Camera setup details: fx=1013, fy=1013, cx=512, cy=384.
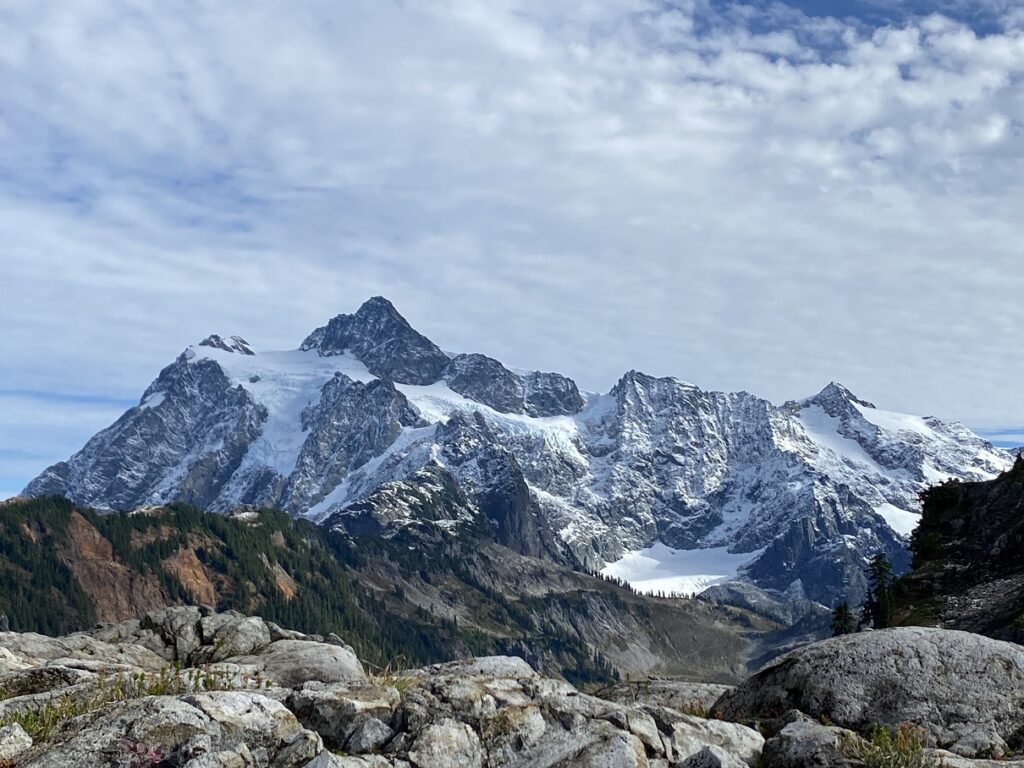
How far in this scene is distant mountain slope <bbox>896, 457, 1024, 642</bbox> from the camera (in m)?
48.4

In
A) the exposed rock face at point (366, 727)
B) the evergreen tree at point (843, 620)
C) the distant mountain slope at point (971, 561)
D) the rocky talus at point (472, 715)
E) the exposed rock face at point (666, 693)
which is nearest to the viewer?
the exposed rock face at point (366, 727)

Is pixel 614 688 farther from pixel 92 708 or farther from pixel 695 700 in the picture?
pixel 92 708

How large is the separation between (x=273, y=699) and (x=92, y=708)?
2.77 m

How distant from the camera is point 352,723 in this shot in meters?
16.1

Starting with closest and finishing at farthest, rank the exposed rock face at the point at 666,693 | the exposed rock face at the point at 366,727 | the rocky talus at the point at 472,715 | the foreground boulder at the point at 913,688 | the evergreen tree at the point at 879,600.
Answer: the exposed rock face at the point at 366,727 → the rocky talus at the point at 472,715 → the foreground boulder at the point at 913,688 → the exposed rock face at the point at 666,693 → the evergreen tree at the point at 879,600

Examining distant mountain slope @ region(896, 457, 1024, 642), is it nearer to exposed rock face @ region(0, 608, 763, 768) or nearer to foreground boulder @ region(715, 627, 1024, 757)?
foreground boulder @ region(715, 627, 1024, 757)

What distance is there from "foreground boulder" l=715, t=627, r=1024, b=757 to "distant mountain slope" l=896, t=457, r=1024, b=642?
845 inches

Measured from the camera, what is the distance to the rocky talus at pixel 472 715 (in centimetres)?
1432

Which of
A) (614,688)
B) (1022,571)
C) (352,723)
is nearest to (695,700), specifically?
(614,688)

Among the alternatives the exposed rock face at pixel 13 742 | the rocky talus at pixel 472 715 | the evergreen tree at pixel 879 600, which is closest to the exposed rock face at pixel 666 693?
the rocky talus at pixel 472 715

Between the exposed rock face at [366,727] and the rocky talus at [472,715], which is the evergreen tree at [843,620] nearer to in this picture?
the rocky talus at [472,715]

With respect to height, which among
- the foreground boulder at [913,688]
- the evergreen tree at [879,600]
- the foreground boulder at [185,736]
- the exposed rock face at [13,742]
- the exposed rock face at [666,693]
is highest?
the evergreen tree at [879,600]

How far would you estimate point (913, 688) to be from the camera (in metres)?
20.3

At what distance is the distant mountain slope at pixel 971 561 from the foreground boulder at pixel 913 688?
21.5m
